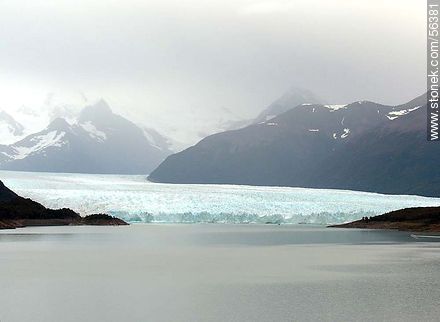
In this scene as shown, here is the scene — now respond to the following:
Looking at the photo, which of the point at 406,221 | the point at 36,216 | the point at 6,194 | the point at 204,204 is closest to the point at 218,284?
the point at 406,221

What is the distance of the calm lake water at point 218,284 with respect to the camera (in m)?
16.8

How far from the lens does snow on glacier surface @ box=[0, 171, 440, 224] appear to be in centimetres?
6819

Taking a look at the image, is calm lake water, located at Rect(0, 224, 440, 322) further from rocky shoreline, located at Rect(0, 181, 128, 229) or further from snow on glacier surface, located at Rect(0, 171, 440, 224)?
snow on glacier surface, located at Rect(0, 171, 440, 224)

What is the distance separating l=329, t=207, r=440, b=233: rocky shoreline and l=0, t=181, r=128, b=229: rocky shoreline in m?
22.2

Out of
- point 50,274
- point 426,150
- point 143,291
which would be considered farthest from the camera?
point 426,150

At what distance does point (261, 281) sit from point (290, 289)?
205 centimetres

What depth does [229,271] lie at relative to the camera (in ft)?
84.3

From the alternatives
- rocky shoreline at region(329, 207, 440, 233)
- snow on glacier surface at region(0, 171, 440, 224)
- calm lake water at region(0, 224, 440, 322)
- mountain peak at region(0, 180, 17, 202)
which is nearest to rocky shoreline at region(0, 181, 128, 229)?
mountain peak at region(0, 180, 17, 202)

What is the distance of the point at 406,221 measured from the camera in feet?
214

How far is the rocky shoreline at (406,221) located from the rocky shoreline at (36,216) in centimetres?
2216

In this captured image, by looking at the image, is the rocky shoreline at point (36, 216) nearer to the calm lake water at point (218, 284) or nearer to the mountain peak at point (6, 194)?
the mountain peak at point (6, 194)

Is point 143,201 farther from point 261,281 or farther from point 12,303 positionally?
point 12,303

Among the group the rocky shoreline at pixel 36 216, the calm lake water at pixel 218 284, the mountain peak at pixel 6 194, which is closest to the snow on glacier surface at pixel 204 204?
the rocky shoreline at pixel 36 216

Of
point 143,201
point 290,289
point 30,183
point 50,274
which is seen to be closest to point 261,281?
point 290,289
